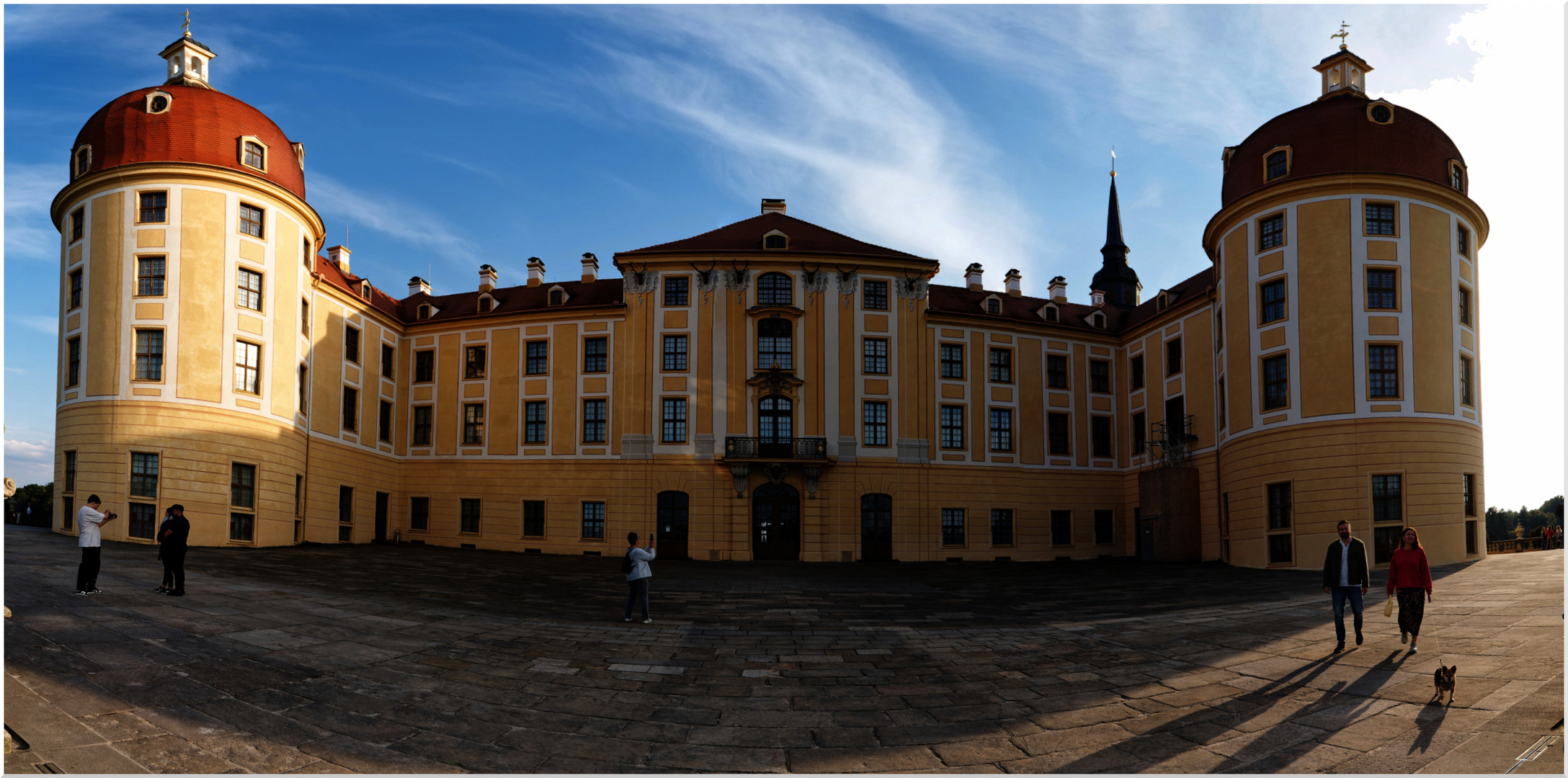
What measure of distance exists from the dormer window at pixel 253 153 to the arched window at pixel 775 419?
2080cm

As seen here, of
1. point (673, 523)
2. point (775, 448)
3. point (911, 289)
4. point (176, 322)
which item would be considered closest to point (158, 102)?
point (176, 322)

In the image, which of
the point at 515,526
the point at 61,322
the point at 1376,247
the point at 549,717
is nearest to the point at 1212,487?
the point at 1376,247

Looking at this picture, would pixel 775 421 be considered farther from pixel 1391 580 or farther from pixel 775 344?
pixel 1391 580

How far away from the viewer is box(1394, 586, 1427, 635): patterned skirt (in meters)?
13.5

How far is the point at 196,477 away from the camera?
3131 cm

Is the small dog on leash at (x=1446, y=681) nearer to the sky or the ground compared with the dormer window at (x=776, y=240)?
nearer to the ground

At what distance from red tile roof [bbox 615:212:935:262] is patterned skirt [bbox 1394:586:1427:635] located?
2923 cm

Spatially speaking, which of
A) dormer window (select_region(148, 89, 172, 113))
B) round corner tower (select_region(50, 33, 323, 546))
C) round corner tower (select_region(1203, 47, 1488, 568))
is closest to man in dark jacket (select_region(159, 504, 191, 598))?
round corner tower (select_region(50, 33, 323, 546))

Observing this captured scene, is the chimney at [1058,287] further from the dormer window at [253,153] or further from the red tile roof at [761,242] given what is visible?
the dormer window at [253,153]

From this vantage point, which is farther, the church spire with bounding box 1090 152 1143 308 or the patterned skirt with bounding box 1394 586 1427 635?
the church spire with bounding box 1090 152 1143 308

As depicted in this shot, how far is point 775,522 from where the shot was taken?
130ft

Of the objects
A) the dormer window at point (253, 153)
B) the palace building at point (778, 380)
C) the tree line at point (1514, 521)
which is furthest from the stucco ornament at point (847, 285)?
the tree line at point (1514, 521)

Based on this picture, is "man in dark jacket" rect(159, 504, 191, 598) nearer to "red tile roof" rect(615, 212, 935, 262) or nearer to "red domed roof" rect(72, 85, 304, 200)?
"red domed roof" rect(72, 85, 304, 200)

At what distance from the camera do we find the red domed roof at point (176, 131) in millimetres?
32469
